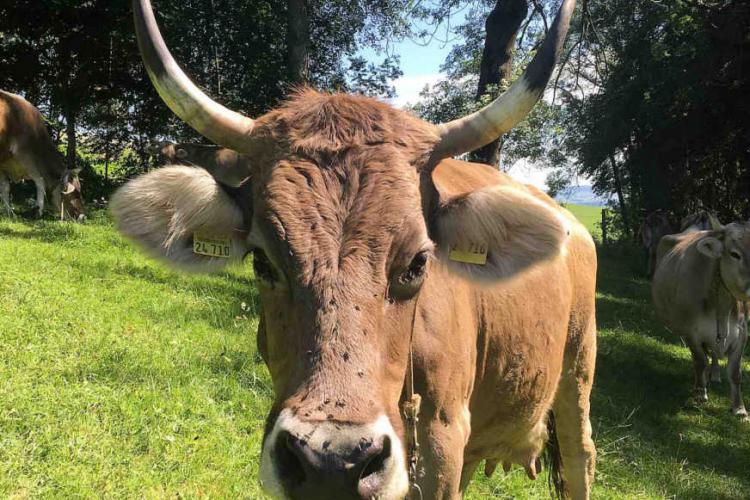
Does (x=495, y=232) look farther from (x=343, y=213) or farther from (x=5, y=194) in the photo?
A: (x=5, y=194)

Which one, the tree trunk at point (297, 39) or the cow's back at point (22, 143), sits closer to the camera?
the tree trunk at point (297, 39)

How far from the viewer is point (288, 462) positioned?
1.67 metres

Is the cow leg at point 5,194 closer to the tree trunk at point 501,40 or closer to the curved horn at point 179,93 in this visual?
the tree trunk at point 501,40

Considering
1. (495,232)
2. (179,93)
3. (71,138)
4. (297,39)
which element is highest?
(297,39)

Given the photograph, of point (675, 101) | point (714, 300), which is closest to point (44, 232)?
point (714, 300)

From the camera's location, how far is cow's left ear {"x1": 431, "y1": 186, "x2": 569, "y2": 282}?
2371mm

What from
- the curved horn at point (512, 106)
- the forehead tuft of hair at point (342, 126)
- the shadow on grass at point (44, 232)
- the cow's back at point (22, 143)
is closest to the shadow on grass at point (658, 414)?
the curved horn at point (512, 106)

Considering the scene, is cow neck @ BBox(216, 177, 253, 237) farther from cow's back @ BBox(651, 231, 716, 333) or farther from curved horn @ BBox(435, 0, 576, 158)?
cow's back @ BBox(651, 231, 716, 333)

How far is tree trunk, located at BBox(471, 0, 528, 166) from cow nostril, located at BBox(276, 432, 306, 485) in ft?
25.8

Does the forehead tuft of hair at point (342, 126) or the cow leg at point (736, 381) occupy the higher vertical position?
the forehead tuft of hair at point (342, 126)

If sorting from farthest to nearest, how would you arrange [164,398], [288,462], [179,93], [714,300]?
[714,300], [164,398], [179,93], [288,462]

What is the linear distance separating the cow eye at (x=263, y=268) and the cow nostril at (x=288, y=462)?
63 centimetres

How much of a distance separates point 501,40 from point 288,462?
894 centimetres

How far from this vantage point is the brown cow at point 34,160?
13.0 meters
